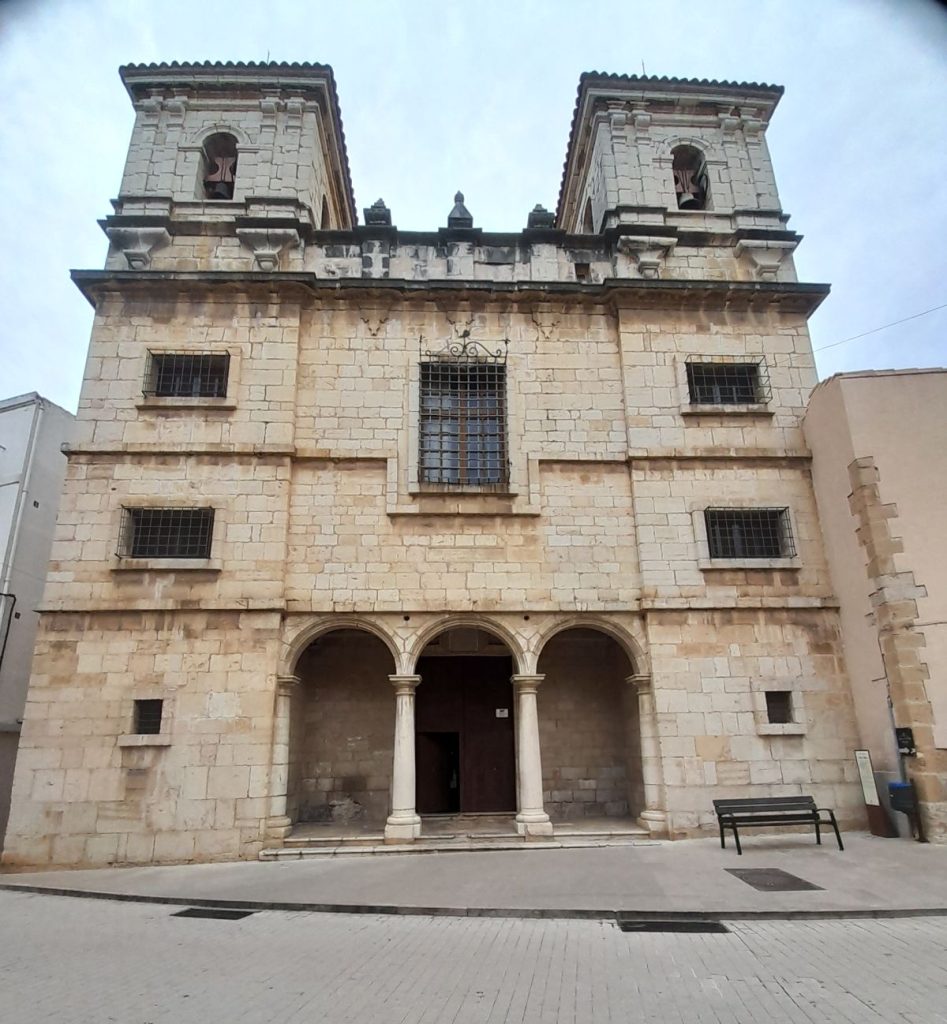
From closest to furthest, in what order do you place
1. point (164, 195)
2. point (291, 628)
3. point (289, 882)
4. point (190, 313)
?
point (289, 882) < point (291, 628) < point (190, 313) < point (164, 195)

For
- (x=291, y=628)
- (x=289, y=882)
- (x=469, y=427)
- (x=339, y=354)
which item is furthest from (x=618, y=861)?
(x=339, y=354)

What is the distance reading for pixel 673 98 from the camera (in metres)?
15.0

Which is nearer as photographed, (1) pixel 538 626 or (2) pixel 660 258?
(1) pixel 538 626

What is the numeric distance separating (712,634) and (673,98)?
12647mm

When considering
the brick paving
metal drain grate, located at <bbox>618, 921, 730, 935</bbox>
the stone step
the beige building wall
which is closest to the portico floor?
the stone step

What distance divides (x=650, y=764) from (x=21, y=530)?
13.7m

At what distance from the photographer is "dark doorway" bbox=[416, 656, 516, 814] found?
12695 millimetres

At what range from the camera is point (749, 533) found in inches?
478

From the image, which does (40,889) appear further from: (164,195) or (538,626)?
(164,195)

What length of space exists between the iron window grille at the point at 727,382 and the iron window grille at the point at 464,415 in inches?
156

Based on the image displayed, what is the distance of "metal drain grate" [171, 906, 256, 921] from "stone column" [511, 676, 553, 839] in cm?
475

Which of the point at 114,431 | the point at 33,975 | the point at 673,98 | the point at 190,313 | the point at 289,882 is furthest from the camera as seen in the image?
the point at 673,98

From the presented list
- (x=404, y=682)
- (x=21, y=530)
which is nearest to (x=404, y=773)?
(x=404, y=682)

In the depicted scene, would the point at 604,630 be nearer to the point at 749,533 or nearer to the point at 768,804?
the point at 749,533
